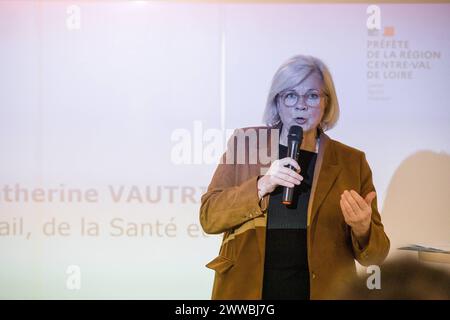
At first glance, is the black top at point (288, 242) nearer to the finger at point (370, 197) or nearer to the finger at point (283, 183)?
the finger at point (283, 183)

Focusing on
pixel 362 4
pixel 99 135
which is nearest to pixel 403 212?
pixel 362 4

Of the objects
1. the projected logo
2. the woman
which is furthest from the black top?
the projected logo

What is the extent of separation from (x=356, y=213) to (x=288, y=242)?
388mm

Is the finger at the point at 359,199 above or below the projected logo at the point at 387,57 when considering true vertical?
below

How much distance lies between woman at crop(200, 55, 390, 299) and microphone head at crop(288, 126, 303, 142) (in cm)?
4

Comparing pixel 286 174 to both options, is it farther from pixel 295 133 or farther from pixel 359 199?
pixel 359 199

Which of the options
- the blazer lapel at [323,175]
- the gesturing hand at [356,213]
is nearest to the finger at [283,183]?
the blazer lapel at [323,175]

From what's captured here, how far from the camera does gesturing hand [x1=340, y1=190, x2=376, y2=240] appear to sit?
111 inches

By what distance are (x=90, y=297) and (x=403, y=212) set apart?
176cm

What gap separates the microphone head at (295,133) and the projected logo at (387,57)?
428 millimetres

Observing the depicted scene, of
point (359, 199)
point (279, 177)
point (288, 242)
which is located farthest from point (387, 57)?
point (288, 242)

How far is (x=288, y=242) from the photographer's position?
2.79 meters

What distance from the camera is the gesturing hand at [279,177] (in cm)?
279
